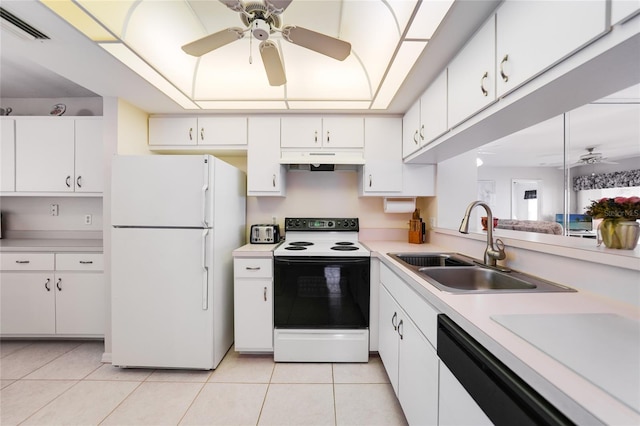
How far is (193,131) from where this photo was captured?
97.0 inches

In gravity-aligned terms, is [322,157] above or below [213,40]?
below

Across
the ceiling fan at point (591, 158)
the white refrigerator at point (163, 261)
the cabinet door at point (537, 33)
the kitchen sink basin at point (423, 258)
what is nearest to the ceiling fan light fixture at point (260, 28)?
the white refrigerator at point (163, 261)

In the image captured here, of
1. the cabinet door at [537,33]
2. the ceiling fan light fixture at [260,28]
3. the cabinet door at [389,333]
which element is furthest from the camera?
the cabinet door at [389,333]

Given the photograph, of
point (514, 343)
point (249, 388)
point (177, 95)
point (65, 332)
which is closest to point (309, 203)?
point (177, 95)

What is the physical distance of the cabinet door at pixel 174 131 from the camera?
8.08 ft

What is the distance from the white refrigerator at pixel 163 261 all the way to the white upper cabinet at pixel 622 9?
6.63ft

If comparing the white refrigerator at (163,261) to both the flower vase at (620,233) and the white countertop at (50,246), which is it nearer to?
the white countertop at (50,246)

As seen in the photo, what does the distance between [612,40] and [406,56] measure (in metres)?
1.04

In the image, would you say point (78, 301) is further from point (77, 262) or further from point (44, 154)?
point (44, 154)

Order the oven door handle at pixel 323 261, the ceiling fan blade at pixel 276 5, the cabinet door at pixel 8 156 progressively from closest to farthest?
1. the ceiling fan blade at pixel 276 5
2. the oven door handle at pixel 323 261
3. the cabinet door at pixel 8 156

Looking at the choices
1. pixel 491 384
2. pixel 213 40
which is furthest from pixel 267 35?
pixel 491 384

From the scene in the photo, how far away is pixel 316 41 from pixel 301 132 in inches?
42.7

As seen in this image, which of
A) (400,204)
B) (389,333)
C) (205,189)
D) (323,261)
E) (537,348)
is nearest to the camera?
(537,348)

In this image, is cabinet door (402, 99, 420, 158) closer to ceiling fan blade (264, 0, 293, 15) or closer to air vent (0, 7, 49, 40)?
ceiling fan blade (264, 0, 293, 15)
